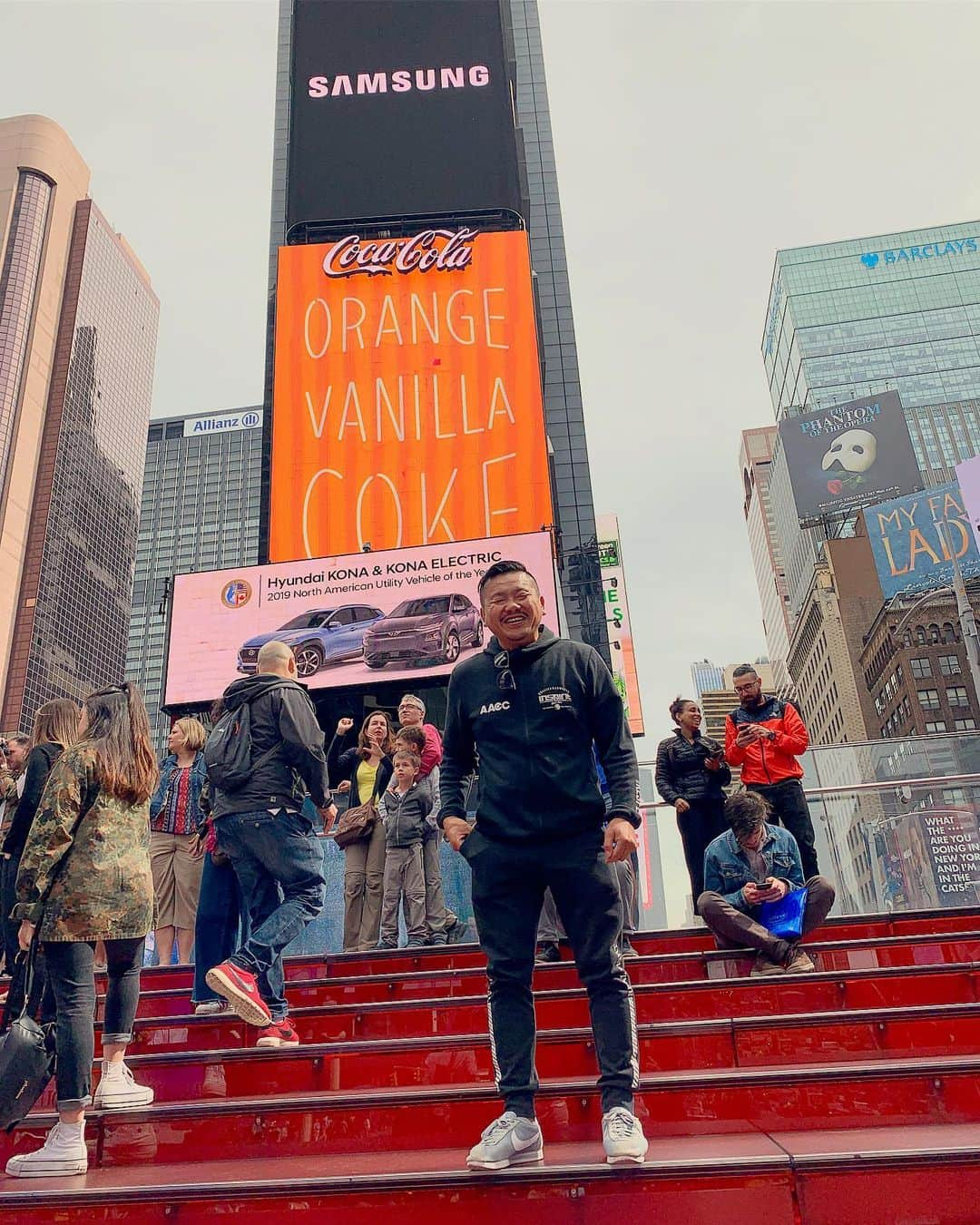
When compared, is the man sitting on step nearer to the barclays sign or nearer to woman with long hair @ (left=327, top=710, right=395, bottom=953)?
woman with long hair @ (left=327, top=710, right=395, bottom=953)

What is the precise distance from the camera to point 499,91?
27.0 meters

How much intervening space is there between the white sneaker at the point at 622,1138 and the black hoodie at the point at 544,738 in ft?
2.80

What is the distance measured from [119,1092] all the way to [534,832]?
6.95 ft

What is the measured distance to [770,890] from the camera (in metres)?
5.29

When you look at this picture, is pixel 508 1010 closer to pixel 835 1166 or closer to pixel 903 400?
pixel 835 1166

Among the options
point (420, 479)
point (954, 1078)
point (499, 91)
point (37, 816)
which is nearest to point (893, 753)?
point (954, 1078)

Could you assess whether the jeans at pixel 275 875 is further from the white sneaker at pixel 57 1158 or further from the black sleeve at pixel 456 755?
the black sleeve at pixel 456 755

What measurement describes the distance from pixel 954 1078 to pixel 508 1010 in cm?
165

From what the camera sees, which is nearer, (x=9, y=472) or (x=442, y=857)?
(x=442, y=857)

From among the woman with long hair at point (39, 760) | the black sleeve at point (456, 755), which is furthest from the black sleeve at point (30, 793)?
the black sleeve at point (456, 755)

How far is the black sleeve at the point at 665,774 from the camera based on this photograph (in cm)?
743

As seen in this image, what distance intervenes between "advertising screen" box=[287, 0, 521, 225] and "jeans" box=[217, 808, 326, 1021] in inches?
923

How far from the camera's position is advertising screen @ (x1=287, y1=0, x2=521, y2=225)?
83.6ft

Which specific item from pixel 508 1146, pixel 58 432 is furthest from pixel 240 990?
pixel 58 432
